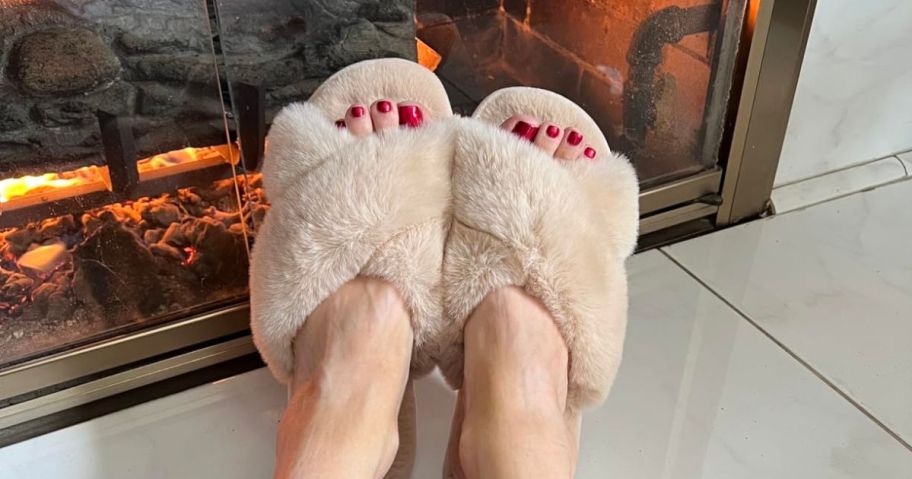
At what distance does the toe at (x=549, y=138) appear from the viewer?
86cm

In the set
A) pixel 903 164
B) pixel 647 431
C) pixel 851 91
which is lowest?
pixel 647 431

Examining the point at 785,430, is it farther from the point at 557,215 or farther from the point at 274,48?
the point at 274,48

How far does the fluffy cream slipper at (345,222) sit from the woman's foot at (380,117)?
25 mm

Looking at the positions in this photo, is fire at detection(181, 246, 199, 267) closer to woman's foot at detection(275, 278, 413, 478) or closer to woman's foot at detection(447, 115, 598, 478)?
woman's foot at detection(275, 278, 413, 478)

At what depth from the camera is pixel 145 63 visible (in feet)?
2.85

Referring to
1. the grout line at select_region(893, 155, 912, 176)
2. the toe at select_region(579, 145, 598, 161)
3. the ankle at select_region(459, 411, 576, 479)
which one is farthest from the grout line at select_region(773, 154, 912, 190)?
the ankle at select_region(459, 411, 576, 479)

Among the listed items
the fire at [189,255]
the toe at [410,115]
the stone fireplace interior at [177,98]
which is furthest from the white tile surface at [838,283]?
the fire at [189,255]

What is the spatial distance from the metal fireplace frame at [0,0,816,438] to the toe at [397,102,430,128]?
1.05 ft

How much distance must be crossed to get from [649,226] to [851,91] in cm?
36

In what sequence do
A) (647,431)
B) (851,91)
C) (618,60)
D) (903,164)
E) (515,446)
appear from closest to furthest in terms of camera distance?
(515,446), (647,431), (618,60), (851,91), (903,164)

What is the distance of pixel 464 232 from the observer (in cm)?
A: 78

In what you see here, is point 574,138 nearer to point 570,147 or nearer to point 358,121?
point 570,147

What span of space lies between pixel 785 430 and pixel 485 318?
0.40 metres

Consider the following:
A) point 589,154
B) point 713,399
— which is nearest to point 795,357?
point 713,399
